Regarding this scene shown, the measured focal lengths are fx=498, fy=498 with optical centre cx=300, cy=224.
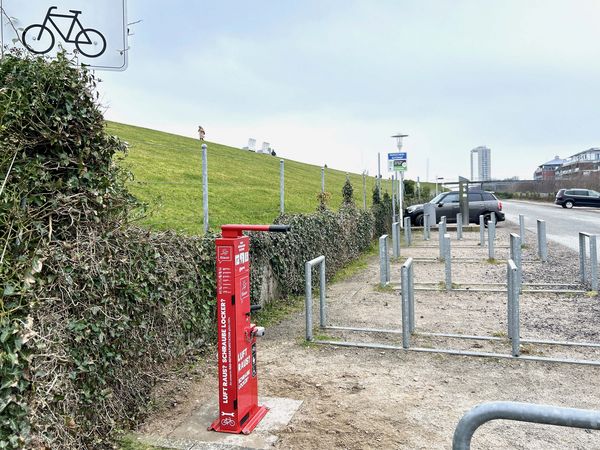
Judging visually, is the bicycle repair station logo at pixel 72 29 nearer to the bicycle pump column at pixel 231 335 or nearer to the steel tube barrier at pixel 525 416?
the bicycle pump column at pixel 231 335

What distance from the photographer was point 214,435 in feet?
11.4

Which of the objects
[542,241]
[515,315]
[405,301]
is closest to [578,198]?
[542,241]

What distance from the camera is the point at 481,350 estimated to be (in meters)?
5.25

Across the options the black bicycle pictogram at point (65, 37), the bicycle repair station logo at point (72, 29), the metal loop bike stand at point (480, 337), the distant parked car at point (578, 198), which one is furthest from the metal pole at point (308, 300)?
the distant parked car at point (578, 198)

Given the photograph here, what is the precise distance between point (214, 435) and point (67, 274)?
153 centimetres

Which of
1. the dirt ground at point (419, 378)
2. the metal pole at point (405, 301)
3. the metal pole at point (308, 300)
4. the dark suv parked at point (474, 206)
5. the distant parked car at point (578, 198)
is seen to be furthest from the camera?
the distant parked car at point (578, 198)

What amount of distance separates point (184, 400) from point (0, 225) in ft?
6.97

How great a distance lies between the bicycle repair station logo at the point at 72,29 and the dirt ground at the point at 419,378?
8.59 feet

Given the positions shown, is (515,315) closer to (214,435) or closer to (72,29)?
(214,435)

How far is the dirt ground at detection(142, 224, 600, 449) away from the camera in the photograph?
3.45 meters

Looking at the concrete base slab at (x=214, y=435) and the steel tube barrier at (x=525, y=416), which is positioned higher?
the steel tube barrier at (x=525, y=416)

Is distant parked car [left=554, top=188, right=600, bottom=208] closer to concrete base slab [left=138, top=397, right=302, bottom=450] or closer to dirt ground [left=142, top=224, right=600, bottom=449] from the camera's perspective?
dirt ground [left=142, top=224, right=600, bottom=449]

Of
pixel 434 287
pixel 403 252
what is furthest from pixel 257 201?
pixel 434 287

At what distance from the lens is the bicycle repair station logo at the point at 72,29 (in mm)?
3088
